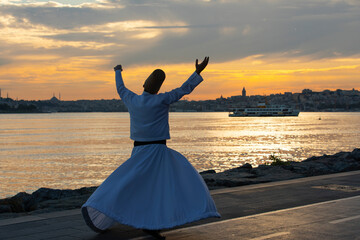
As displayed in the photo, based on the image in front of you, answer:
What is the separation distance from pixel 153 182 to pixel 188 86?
3.96 feet

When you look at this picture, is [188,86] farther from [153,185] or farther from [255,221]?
[255,221]

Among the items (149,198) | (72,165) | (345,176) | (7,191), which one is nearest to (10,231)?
(149,198)

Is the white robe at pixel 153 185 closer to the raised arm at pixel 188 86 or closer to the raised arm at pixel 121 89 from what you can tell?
the raised arm at pixel 188 86

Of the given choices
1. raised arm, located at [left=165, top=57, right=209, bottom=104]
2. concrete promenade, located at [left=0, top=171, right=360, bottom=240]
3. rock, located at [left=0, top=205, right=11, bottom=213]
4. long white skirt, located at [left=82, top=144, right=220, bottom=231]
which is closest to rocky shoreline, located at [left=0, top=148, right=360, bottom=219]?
rock, located at [left=0, top=205, right=11, bottom=213]

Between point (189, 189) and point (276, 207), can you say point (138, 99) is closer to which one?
point (189, 189)

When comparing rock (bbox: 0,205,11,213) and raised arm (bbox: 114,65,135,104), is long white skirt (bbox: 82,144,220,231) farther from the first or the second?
rock (bbox: 0,205,11,213)

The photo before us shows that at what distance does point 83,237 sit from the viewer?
6566mm

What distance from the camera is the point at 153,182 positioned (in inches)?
243

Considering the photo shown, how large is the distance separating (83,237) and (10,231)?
1.07m

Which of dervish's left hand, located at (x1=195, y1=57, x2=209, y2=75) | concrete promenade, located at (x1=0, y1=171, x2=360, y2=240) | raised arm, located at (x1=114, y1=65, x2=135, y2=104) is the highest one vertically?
dervish's left hand, located at (x1=195, y1=57, x2=209, y2=75)

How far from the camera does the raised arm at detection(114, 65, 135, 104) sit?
257 inches

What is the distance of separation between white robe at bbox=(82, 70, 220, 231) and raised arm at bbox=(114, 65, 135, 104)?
10 centimetres

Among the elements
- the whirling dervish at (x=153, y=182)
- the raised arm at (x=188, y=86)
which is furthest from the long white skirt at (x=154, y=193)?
the raised arm at (x=188, y=86)

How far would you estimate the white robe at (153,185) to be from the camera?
5.98m
